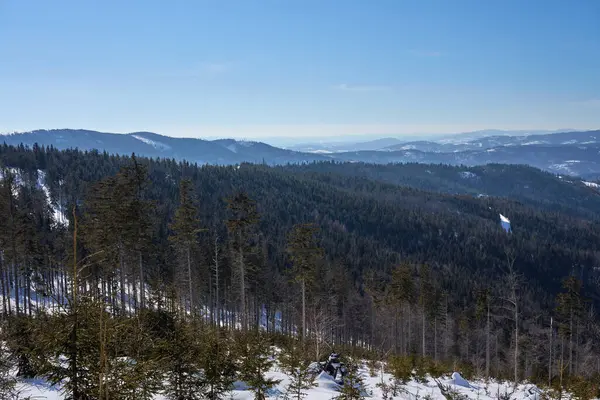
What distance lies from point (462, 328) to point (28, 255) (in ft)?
192

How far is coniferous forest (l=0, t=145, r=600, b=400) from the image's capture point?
940 cm

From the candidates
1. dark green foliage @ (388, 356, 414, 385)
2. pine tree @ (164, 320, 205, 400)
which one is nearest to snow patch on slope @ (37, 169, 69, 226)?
dark green foliage @ (388, 356, 414, 385)

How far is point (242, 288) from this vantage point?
Answer: 28266 millimetres

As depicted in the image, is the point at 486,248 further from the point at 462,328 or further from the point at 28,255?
the point at 28,255

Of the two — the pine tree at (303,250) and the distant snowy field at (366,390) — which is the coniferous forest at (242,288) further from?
the distant snowy field at (366,390)

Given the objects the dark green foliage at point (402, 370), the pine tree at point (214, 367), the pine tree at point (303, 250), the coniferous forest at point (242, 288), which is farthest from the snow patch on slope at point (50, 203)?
the pine tree at point (214, 367)

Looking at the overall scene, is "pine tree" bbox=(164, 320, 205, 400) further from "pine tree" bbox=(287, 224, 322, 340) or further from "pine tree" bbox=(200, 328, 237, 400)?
"pine tree" bbox=(287, 224, 322, 340)

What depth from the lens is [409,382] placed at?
2227 cm

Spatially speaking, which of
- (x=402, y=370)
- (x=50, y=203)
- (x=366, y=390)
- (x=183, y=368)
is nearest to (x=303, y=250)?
(x=402, y=370)

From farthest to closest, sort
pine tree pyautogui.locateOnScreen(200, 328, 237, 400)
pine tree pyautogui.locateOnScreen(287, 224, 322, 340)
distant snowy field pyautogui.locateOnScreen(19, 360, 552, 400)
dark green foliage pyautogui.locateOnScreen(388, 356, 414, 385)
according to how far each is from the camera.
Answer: pine tree pyautogui.locateOnScreen(287, 224, 322, 340)
dark green foliage pyautogui.locateOnScreen(388, 356, 414, 385)
distant snowy field pyautogui.locateOnScreen(19, 360, 552, 400)
pine tree pyautogui.locateOnScreen(200, 328, 237, 400)

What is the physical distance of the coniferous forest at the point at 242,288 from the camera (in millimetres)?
9403

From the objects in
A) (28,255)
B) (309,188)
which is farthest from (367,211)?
(28,255)

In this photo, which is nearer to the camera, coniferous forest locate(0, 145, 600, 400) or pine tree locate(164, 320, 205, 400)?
coniferous forest locate(0, 145, 600, 400)

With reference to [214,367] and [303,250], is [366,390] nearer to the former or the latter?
[214,367]
